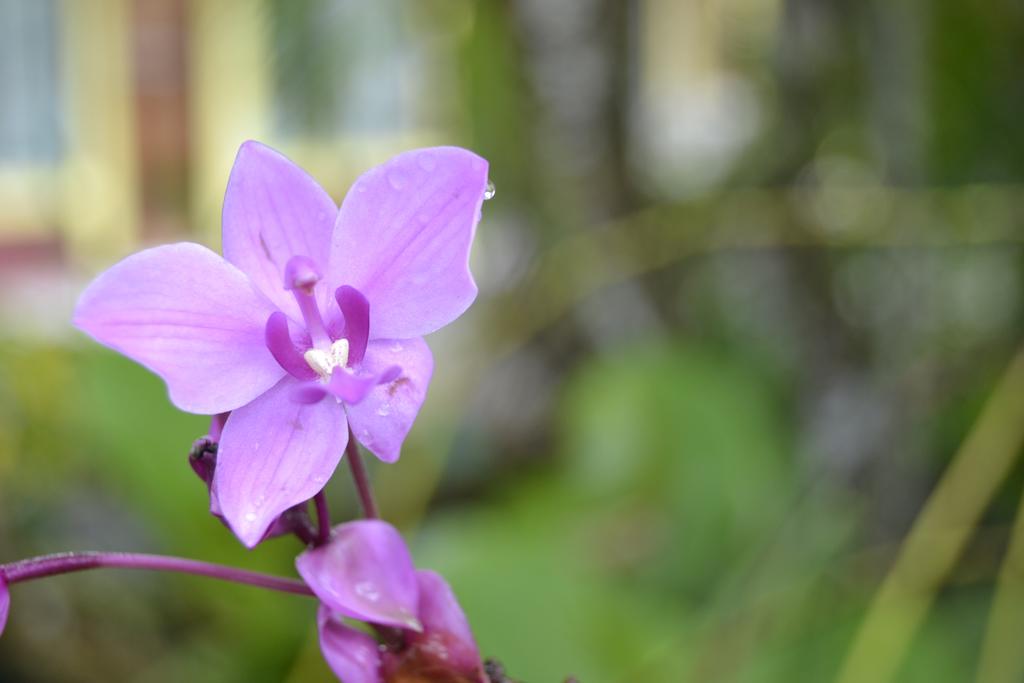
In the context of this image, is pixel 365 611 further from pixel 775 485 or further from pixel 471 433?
pixel 471 433

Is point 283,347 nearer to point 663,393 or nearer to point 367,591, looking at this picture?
point 367,591

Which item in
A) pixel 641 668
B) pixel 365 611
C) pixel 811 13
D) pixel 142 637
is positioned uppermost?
pixel 811 13

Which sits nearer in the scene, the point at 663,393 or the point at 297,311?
the point at 297,311

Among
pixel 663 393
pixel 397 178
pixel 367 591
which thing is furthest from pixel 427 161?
pixel 663 393

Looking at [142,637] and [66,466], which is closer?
[142,637]

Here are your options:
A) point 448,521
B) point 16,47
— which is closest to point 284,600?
point 448,521

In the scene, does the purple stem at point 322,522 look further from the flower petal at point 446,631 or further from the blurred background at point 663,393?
the blurred background at point 663,393

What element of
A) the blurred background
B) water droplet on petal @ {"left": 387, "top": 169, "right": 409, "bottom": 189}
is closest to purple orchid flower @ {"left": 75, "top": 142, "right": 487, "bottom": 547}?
water droplet on petal @ {"left": 387, "top": 169, "right": 409, "bottom": 189}
